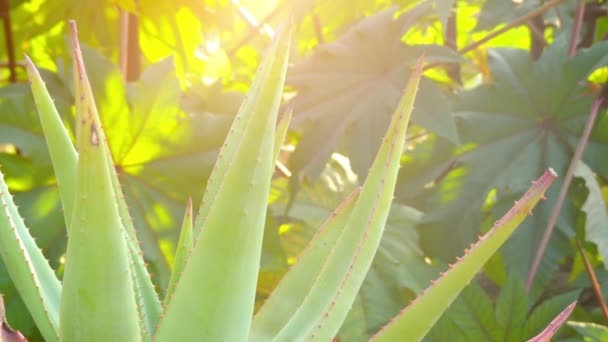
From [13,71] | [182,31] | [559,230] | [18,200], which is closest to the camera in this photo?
[18,200]

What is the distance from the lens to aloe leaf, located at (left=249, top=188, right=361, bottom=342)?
0.52m

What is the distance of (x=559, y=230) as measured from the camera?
1.03 metres

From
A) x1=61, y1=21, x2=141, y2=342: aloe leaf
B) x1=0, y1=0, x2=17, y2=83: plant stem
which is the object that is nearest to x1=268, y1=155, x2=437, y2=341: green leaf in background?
x1=0, y1=0, x2=17, y2=83: plant stem

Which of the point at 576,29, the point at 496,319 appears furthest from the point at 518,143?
the point at 496,319

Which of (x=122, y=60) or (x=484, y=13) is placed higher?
(x=484, y=13)

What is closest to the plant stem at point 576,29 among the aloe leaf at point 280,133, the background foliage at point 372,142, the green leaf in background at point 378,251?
the background foliage at point 372,142

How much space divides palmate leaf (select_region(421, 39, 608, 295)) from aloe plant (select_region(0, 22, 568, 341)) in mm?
574

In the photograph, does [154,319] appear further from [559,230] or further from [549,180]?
[559,230]

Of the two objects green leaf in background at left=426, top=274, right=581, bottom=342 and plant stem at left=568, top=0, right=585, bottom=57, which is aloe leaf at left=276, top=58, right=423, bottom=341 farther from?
plant stem at left=568, top=0, right=585, bottom=57

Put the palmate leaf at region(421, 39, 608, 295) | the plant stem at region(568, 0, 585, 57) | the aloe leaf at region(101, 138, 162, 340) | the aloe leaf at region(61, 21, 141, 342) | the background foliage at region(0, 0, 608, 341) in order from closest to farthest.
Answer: the aloe leaf at region(61, 21, 141, 342)
the aloe leaf at region(101, 138, 162, 340)
the background foliage at region(0, 0, 608, 341)
the palmate leaf at region(421, 39, 608, 295)
the plant stem at region(568, 0, 585, 57)

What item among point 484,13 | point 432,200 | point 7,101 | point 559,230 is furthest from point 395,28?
point 7,101

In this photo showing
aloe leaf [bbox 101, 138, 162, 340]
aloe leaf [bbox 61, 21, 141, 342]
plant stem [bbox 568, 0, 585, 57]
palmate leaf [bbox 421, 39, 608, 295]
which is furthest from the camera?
plant stem [bbox 568, 0, 585, 57]

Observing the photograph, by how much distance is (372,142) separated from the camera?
101cm

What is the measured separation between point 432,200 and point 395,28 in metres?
0.28
